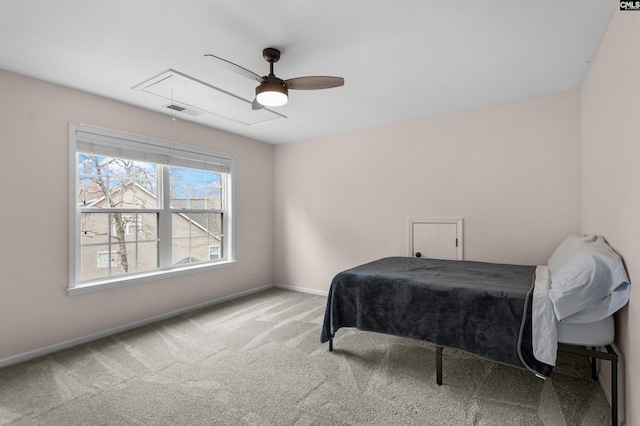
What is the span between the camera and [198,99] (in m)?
3.25

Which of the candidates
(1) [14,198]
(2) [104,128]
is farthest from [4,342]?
(2) [104,128]

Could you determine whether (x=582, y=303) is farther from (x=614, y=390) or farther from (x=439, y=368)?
(x=439, y=368)

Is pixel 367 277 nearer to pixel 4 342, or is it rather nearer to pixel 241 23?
pixel 241 23

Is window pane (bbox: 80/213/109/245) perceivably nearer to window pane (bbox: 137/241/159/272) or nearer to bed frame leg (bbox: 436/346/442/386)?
window pane (bbox: 137/241/159/272)

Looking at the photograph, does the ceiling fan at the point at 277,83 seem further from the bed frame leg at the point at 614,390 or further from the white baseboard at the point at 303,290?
the white baseboard at the point at 303,290

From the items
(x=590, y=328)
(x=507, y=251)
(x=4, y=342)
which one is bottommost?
(x=4, y=342)

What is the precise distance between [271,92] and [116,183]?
2.34m

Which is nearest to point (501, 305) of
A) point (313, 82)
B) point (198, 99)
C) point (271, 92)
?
point (313, 82)

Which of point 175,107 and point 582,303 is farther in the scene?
point 175,107

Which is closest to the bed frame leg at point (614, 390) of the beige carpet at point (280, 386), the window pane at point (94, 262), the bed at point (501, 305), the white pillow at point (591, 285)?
the bed at point (501, 305)

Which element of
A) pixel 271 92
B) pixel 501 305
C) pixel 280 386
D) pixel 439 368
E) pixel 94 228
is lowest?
pixel 280 386

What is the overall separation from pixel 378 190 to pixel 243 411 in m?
3.13

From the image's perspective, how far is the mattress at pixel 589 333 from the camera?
1.80 metres

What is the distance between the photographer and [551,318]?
1869mm
